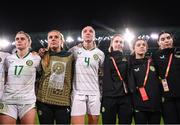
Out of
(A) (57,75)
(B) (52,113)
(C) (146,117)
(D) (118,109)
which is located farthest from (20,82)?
(C) (146,117)

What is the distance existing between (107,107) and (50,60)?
3.79ft

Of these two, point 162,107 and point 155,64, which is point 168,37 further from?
point 162,107

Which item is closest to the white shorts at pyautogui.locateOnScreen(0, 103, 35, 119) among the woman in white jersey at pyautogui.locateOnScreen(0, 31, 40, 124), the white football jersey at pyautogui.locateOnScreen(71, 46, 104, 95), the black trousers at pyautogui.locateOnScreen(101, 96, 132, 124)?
the woman in white jersey at pyautogui.locateOnScreen(0, 31, 40, 124)

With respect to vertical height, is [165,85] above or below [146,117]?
above

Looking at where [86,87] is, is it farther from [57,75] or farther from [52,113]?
[52,113]

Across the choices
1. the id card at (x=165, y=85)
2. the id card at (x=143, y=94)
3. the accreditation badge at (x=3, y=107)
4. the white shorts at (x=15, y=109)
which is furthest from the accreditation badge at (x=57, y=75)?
the id card at (x=165, y=85)

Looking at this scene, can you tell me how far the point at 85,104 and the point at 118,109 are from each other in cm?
56

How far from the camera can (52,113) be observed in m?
4.82

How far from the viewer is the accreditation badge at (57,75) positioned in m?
4.86

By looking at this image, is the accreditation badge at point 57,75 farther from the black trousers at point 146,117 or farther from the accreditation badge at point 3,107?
the black trousers at point 146,117

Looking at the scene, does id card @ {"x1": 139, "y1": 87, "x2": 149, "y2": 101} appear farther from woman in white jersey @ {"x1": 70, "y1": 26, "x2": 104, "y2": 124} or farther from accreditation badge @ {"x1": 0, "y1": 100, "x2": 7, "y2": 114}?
accreditation badge @ {"x1": 0, "y1": 100, "x2": 7, "y2": 114}

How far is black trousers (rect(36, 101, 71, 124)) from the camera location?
4754mm

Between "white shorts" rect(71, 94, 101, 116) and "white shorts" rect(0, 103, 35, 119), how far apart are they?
654 millimetres

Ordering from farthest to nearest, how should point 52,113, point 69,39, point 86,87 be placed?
point 69,39, point 86,87, point 52,113
